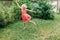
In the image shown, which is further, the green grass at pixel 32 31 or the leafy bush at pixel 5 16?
the leafy bush at pixel 5 16

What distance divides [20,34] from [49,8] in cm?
331

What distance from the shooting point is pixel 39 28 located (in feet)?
36.6

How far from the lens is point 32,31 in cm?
1068

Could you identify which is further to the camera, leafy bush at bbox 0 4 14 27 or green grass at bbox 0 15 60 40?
leafy bush at bbox 0 4 14 27

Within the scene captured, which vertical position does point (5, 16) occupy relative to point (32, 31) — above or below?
above

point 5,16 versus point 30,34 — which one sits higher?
point 5,16

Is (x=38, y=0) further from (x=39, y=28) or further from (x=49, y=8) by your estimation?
(x=39, y=28)

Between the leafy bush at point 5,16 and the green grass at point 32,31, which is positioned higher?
the leafy bush at point 5,16

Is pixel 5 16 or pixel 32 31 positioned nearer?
pixel 32 31

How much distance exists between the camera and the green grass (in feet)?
33.3

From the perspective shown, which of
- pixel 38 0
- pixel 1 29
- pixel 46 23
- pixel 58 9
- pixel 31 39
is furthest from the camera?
pixel 58 9

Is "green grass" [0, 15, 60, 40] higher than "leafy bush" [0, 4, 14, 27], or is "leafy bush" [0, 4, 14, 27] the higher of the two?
"leafy bush" [0, 4, 14, 27]

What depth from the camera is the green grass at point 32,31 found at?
399 inches

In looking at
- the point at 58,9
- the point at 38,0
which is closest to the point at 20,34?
the point at 38,0
